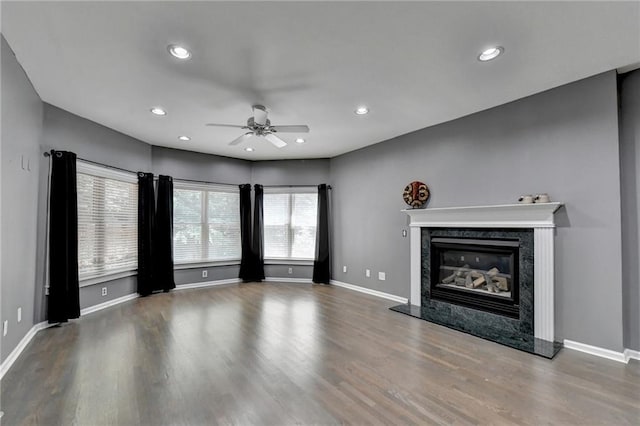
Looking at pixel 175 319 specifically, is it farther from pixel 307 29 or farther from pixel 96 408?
pixel 307 29

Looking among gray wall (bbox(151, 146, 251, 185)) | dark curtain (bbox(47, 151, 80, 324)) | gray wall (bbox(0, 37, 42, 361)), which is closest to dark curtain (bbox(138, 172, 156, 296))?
gray wall (bbox(151, 146, 251, 185))

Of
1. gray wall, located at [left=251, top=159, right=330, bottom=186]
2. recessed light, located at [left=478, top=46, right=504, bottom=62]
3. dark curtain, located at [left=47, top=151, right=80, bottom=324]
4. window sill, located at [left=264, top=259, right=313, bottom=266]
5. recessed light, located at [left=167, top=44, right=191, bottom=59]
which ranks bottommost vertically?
window sill, located at [left=264, top=259, right=313, bottom=266]

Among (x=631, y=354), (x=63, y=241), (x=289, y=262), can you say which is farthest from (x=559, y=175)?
(x=63, y=241)

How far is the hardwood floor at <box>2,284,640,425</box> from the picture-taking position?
79.0 inches

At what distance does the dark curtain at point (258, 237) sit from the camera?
6.44 metres

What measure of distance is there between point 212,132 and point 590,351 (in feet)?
18.2

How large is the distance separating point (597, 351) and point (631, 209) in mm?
1455

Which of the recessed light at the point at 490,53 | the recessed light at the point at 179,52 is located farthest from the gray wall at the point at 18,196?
the recessed light at the point at 490,53

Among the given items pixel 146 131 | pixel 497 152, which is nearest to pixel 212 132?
pixel 146 131

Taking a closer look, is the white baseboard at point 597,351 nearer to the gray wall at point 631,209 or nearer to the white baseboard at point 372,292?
the gray wall at point 631,209

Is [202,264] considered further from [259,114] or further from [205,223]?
[259,114]

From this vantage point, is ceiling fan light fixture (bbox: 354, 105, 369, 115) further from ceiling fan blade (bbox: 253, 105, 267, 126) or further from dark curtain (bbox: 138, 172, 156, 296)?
dark curtain (bbox: 138, 172, 156, 296)

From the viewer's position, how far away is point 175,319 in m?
3.96

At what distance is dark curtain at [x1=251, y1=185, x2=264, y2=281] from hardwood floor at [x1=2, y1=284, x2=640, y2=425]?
8.30ft
